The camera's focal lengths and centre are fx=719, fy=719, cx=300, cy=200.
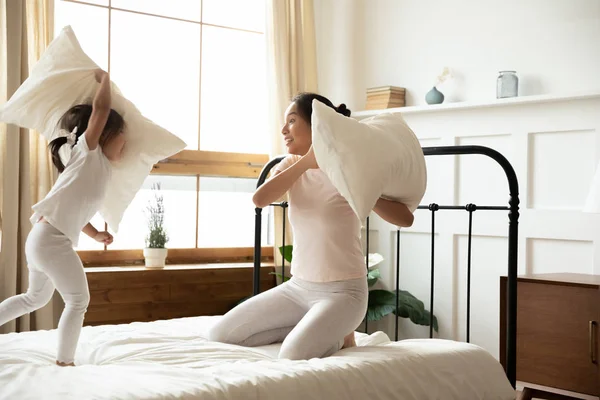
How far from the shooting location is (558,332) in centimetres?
299

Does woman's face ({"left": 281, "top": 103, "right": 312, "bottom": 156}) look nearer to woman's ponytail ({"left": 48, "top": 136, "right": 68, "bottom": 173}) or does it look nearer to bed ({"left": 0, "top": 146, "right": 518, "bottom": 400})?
bed ({"left": 0, "top": 146, "right": 518, "bottom": 400})

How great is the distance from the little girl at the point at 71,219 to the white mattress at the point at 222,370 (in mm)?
118

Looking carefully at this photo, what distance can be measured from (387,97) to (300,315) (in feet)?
6.93

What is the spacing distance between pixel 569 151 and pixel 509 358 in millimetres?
1480

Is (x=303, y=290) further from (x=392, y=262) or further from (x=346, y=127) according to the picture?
(x=392, y=262)

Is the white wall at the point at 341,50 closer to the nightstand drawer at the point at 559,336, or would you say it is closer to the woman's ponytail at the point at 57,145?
the nightstand drawer at the point at 559,336

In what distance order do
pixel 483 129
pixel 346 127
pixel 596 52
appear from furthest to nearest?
1. pixel 483 129
2. pixel 596 52
3. pixel 346 127

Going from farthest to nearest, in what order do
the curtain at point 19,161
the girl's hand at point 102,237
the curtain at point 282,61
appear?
the curtain at point 282,61
the curtain at point 19,161
the girl's hand at point 102,237

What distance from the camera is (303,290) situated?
2.36 meters

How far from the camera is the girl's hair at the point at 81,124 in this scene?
2297 mm

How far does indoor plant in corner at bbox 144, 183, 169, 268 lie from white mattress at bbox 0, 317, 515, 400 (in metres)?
1.47

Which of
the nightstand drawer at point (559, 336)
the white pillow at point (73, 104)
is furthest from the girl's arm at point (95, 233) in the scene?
the nightstand drawer at point (559, 336)

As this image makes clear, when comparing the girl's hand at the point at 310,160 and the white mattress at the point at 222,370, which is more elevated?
the girl's hand at the point at 310,160

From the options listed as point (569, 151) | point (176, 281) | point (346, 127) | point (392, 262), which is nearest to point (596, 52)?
point (569, 151)
